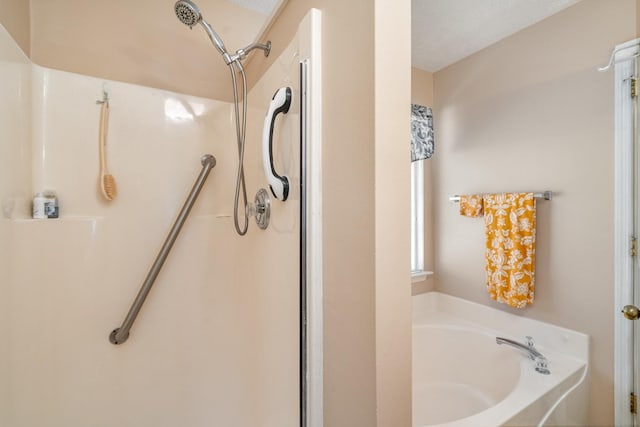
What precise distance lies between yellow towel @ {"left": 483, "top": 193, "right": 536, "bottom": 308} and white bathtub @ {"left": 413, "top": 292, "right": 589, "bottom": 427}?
0.66ft

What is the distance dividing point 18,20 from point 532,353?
2.63 m

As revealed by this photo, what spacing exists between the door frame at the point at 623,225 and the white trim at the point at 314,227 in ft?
4.89

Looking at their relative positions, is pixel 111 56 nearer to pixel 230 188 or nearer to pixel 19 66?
pixel 19 66

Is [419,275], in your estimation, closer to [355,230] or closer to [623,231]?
[623,231]

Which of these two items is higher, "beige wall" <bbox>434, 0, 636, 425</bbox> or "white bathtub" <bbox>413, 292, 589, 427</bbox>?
"beige wall" <bbox>434, 0, 636, 425</bbox>

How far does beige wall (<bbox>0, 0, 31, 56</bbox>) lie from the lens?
0.87 meters

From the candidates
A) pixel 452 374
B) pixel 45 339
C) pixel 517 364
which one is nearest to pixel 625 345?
pixel 517 364

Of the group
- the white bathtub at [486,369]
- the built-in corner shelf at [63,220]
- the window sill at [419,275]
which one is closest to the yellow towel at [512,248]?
the white bathtub at [486,369]

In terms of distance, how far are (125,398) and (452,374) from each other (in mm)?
1812

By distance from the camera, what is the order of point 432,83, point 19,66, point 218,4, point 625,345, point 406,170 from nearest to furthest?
point 406,170, point 19,66, point 625,345, point 218,4, point 432,83

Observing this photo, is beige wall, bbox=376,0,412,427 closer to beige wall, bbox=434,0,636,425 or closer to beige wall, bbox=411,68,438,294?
beige wall, bbox=434,0,636,425

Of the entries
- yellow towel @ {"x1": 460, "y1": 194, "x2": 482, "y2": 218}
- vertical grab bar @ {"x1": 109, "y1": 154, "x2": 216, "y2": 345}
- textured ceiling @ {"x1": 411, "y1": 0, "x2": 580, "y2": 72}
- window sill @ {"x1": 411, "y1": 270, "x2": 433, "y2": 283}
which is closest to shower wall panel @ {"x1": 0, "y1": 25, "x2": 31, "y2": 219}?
vertical grab bar @ {"x1": 109, "y1": 154, "x2": 216, "y2": 345}

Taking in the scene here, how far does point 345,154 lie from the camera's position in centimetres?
63

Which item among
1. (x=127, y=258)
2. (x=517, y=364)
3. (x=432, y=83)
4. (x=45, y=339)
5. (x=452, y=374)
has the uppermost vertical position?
(x=432, y=83)
